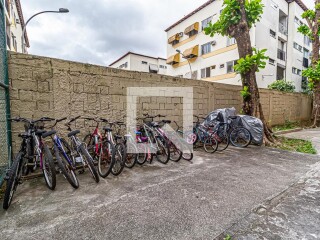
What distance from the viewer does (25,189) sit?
2895 mm

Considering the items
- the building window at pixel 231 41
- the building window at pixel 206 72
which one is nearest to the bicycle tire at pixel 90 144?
the building window at pixel 231 41

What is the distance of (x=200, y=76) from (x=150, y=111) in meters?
16.8

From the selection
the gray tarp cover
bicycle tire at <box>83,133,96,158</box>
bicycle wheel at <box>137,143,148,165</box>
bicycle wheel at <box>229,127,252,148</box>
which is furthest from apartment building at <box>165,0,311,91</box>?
bicycle tire at <box>83,133,96,158</box>

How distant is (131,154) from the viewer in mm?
4012

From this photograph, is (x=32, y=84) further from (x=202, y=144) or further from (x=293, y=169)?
(x=293, y=169)

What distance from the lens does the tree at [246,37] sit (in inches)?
249

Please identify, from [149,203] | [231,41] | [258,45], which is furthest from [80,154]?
[231,41]

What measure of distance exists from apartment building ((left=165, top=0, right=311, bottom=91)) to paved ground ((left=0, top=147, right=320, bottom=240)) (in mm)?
14063

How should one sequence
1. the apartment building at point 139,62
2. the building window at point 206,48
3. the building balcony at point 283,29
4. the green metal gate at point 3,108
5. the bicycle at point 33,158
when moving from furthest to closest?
the apartment building at point 139,62
the building window at point 206,48
the building balcony at point 283,29
the green metal gate at point 3,108
the bicycle at point 33,158

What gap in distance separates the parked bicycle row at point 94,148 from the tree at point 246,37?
1.42 m

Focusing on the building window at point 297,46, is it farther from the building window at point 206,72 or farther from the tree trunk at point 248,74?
the tree trunk at point 248,74

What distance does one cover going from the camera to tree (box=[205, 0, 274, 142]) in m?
6.33

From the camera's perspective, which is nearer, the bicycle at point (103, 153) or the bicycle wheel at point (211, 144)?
the bicycle at point (103, 153)

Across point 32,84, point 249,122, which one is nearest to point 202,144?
point 249,122
